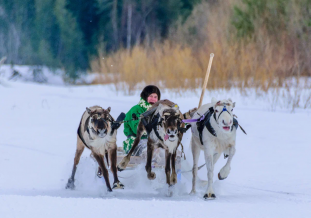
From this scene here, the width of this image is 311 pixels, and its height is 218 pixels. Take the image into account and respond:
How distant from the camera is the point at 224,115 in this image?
5633 millimetres

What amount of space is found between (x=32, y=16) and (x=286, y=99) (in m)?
27.1

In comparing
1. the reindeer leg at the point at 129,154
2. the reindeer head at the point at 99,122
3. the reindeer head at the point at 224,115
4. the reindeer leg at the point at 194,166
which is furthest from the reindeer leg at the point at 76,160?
the reindeer head at the point at 224,115

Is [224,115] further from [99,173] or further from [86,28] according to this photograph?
[86,28]

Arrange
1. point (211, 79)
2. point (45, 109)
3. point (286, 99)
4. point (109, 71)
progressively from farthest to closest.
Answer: point (109, 71) < point (211, 79) < point (45, 109) < point (286, 99)

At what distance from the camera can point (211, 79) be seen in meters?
16.7

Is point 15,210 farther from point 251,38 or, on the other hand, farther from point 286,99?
point 251,38

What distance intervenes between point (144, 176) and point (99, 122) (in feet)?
3.96

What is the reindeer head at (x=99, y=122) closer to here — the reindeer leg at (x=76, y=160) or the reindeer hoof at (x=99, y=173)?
the reindeer hoof at (x=99, y=173)

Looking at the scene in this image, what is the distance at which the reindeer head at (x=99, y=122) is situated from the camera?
572cm

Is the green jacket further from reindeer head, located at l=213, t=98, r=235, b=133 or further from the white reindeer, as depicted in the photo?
reindeer head, located at l=213, t=98, r=235, b=133

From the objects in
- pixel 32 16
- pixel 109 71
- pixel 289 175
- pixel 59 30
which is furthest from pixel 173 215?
pixel 32 16

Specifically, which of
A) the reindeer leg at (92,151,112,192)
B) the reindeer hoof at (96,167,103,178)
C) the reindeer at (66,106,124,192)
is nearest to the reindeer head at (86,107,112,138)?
the reindeer at (66,106,124,192)

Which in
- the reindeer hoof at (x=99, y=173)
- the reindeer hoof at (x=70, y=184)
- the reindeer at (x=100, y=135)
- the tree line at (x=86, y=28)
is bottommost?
the reindeer hoof at (x=70, y=184)

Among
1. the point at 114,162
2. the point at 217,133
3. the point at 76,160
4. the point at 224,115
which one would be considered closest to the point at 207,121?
the point at 217,133
